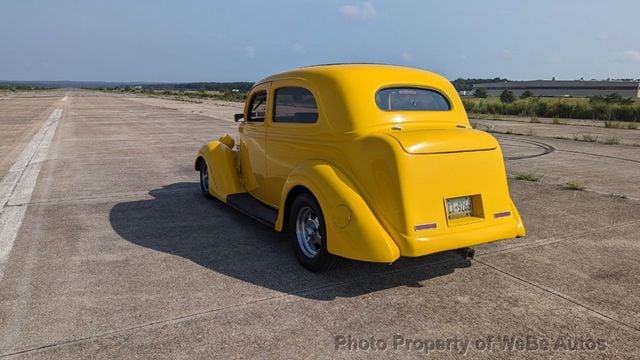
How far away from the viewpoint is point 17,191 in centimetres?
765

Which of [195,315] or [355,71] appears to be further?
[355,71]

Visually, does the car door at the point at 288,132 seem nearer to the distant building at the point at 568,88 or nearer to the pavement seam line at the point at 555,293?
the pavement seam line at the point at 555,293

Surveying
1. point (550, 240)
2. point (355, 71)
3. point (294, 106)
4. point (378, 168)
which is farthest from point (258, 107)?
point (550, 240)

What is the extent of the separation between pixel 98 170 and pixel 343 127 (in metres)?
7.15

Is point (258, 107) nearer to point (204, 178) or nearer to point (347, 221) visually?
point (204, 178)

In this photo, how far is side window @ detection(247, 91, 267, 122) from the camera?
5.69 meters

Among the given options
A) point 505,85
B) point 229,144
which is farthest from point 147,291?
point 505,85

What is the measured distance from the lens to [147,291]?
398cm

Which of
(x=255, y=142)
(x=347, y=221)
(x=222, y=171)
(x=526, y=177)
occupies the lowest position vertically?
(x=526, y=177)

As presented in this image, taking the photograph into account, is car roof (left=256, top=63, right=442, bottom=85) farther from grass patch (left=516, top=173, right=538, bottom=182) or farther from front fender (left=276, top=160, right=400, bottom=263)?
grass patch (left=516, top=173, right=538, bottom=182)

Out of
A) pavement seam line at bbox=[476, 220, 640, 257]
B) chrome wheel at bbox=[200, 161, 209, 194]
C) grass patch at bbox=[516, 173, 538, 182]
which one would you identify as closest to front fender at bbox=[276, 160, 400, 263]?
pavement seam line at bbox=[476, 220, 640, 257]

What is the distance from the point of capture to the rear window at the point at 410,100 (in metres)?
4.49

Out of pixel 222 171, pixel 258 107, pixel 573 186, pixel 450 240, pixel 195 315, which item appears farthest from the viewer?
pixel 573 186

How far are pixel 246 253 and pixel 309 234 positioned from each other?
810mm
